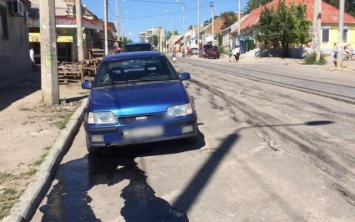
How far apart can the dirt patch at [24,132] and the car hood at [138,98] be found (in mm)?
1223

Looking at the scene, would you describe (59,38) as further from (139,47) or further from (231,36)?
(231,36)

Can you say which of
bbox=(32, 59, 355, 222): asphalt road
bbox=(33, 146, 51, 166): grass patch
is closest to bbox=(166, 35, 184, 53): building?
bbox=(32, 59, 355, 222): asphalt road

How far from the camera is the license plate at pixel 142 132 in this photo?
685cm

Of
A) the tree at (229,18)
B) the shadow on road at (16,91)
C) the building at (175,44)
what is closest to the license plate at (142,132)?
the shadow on road at (16,91)

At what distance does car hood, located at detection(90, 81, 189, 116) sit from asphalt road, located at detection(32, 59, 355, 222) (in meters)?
0.79

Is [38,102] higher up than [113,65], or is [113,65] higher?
[113,65]

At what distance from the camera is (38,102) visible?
13.5 m

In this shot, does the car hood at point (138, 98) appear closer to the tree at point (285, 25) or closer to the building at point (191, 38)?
the tree at point (285, 25)

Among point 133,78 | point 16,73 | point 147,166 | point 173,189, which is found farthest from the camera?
point 16,73

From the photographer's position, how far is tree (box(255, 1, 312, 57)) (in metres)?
45.8

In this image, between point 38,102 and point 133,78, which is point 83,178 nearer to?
point 133,78

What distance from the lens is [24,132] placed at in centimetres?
923

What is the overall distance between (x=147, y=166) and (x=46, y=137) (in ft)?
9.09

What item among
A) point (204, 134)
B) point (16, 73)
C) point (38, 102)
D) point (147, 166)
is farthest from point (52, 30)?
point (16, 73)
